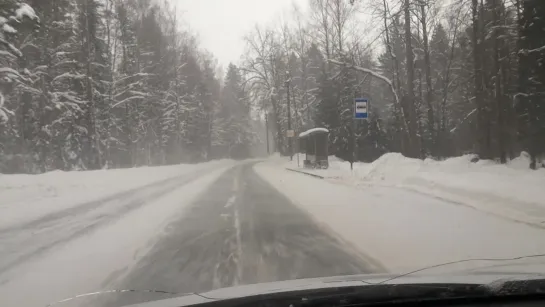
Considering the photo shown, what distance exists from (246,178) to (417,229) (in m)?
19.3

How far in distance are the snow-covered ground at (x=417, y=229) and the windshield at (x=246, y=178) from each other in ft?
0.18

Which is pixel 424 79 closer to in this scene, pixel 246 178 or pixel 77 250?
pixel 246 178

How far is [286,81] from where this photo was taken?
46656 mm

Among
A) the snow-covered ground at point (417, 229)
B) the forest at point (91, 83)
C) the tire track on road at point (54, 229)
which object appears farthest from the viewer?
the forest at point (91, 83)

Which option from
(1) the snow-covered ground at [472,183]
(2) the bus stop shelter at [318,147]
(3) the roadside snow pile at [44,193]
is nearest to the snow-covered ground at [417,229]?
(1) the snow-covered ground at [472,183]

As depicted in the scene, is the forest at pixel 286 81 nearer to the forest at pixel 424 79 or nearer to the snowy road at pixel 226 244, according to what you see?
the forest at pixel 424 79

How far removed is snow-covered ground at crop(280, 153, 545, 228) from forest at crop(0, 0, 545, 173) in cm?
295

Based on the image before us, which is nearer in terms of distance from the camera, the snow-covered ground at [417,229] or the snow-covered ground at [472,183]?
the snow-covered ground at [417,229]

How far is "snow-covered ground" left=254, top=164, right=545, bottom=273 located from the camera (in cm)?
677

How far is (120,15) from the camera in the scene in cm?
4191

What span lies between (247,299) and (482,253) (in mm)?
4621

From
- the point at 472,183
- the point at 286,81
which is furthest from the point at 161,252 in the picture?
the point at 286,81

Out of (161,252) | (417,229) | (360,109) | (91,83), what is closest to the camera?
(161,252)

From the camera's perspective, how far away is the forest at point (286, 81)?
870 inches
